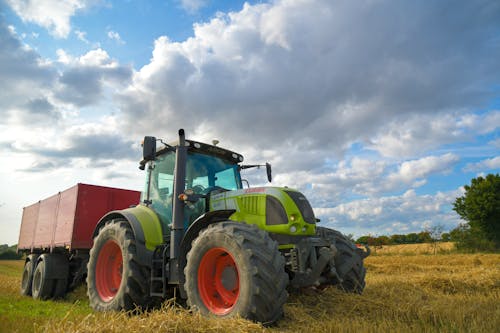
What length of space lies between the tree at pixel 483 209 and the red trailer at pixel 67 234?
122ft

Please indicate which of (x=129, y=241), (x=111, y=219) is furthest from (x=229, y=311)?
(x=111, y=219)

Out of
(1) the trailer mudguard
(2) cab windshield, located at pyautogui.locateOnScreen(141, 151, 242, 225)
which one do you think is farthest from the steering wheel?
(1) the trailer mudguard

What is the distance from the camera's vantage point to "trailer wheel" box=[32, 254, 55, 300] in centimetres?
832

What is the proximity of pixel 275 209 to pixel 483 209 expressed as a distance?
39164 millimetres

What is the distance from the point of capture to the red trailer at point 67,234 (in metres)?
7.90

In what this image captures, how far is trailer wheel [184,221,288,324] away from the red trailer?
412 centimetres

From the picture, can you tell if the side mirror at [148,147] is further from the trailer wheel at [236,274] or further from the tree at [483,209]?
the tree at [483,209]

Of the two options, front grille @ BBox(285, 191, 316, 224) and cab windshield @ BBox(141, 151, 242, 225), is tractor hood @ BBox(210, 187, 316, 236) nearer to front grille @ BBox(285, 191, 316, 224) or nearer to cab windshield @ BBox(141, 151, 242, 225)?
front grille @ BBox(285, 191, 316, 224)

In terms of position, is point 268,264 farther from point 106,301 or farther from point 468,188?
point 468,188

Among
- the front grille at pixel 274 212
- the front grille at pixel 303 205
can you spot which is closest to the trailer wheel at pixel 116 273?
the front grille at pixel 274 212

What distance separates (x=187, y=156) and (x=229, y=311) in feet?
8.61

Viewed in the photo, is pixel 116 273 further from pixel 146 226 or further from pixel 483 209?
pixel 483 209

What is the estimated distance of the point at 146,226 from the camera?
593 cm

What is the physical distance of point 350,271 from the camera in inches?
229
